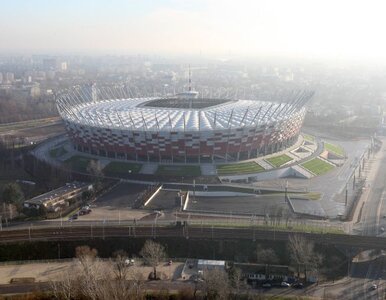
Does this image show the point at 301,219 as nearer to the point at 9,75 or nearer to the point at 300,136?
the point at 300,136

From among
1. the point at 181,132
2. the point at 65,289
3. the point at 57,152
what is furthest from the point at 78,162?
the point at 65,289

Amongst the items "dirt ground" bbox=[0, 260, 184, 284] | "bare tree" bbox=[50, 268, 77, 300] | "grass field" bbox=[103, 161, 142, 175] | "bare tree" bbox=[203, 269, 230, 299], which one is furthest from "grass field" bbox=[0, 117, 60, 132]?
"bare tree" bbox=[203, 269, 230, 299]

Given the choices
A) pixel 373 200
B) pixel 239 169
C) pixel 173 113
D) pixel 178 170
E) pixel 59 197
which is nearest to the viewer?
pixel 59 197

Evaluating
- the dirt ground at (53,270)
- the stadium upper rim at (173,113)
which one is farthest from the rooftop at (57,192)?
the dirt ground at (53,270)

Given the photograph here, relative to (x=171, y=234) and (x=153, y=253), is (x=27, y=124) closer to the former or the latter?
(x=171, y=234)

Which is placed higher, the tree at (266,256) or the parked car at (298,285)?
the tree at (266,256)

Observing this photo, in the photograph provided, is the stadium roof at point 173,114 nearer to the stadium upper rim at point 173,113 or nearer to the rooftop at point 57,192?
the stadium upper rim at point 173,113

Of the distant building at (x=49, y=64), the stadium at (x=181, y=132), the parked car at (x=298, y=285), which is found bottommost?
the parked car at (x=298, y=285)
